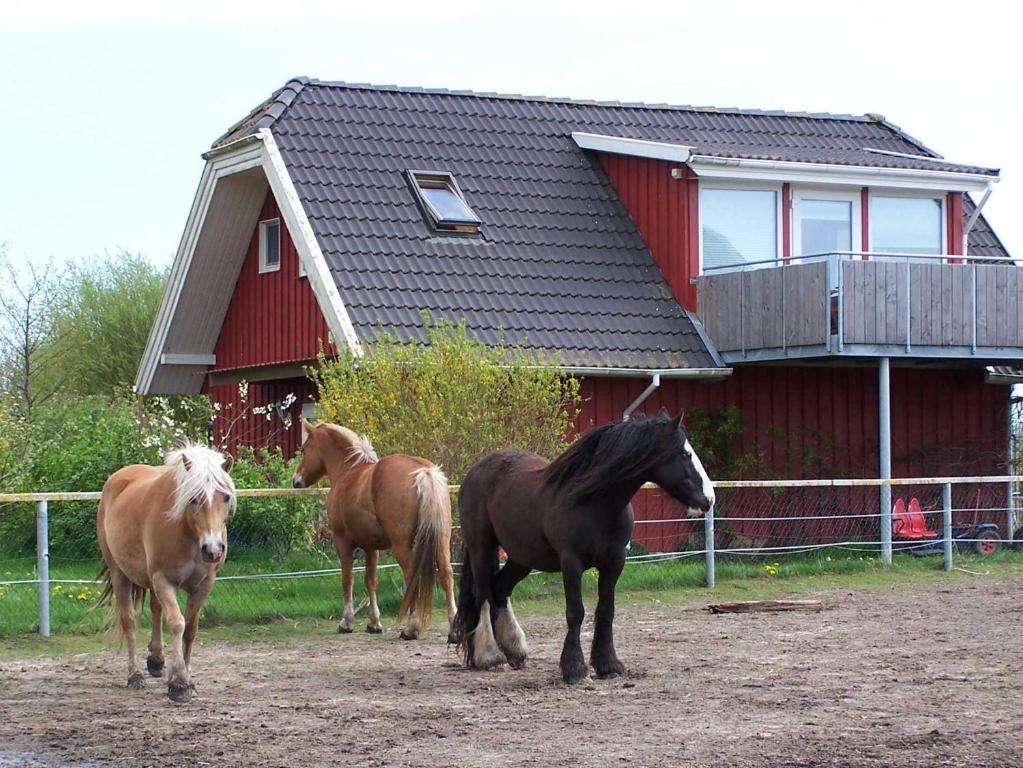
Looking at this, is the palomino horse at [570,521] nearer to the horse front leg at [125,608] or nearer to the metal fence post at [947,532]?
the horse front leg at [125,608]

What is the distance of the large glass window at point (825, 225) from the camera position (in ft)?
69.8

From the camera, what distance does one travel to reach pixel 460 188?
20.9m

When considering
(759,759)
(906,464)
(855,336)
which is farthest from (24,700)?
(906,464)

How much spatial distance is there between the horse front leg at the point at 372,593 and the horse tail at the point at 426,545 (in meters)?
0.60

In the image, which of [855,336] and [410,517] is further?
[855,336]

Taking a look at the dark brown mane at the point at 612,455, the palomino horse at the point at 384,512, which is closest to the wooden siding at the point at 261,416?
the palomino horse at the point at 384,512

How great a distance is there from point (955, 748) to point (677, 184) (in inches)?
562

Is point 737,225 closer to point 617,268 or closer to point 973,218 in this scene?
point 617,268

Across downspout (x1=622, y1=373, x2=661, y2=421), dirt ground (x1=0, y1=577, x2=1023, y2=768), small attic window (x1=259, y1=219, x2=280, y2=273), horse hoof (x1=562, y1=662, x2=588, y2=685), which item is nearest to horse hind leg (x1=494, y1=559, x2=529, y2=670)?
dirt ground (x1=0, y1=577, x2=1023, y2=768)

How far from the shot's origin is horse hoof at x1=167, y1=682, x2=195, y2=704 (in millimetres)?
9156

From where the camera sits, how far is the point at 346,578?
1323 centimetres

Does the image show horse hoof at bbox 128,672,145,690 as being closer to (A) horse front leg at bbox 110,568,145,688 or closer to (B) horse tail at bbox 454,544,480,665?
(A) horse front leg at bbox 110,568,145,688

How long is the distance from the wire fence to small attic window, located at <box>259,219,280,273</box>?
491 cm

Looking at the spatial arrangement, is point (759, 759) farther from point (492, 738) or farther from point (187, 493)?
point (187, 493)
